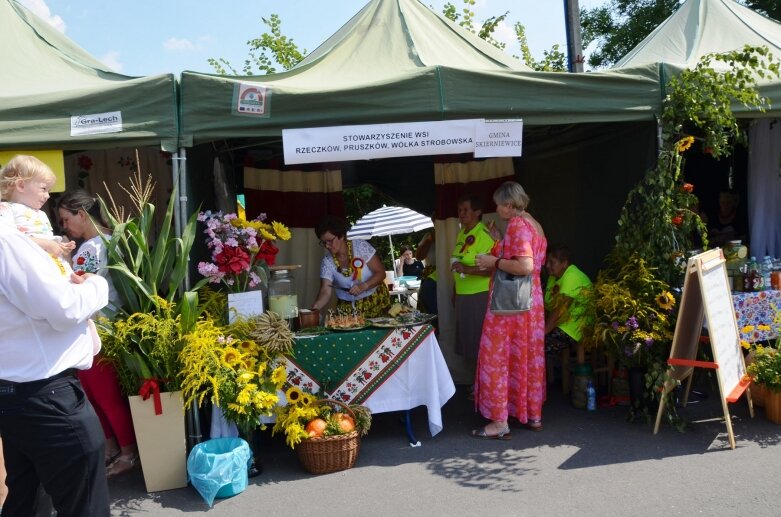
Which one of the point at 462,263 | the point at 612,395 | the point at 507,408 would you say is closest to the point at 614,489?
the point at 507,408

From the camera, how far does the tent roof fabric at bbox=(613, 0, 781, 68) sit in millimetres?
4961

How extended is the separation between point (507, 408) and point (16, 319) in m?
3.11

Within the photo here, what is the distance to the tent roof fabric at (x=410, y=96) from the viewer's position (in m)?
3.81

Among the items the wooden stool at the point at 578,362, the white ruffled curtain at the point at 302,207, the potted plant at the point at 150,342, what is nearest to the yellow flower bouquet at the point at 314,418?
the potted plant at the point at 150,342

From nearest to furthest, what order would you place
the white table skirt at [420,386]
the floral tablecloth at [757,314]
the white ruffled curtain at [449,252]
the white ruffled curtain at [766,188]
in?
the white table skirt at [420,386] < the floral tablecloth at [757,314] < the white ruffled curtain at [766,188] < the white ruffled curtain at [449,252]

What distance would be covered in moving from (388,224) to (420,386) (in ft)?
22.8

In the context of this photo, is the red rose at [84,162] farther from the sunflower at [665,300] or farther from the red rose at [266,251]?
the sunflower at [665,300]

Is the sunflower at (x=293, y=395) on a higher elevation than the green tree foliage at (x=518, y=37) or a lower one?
lower

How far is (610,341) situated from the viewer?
4367 millimetres

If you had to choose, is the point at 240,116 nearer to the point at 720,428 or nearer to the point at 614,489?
the point at 614,489


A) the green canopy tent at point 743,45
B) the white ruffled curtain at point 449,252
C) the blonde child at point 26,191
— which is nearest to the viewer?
the blonde child at point 26,191

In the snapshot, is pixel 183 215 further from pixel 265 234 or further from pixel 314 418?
pixel 314 418

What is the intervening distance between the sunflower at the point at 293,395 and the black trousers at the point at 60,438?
1566mm

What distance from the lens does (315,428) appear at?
3771 millimetres
